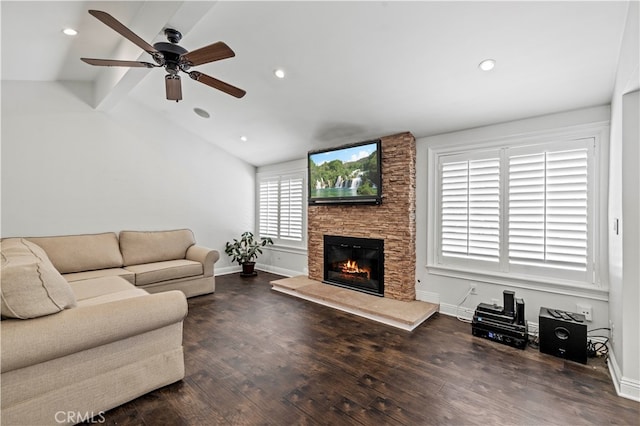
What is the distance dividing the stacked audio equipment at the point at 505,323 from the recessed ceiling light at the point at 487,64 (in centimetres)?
221

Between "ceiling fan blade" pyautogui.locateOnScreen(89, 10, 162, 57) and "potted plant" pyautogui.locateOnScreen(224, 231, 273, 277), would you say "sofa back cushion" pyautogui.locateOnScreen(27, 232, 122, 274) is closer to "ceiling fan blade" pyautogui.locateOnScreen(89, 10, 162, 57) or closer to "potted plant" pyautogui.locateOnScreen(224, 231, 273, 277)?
"potted plant" pyautogui.locateOnScreen(224, 231, 273, 277)

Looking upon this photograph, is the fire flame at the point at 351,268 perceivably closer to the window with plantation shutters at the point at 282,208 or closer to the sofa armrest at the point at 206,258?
the window with plantation shutters at the point at 282,208

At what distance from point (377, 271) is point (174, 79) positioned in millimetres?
3416

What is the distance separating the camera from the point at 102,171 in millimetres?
4633

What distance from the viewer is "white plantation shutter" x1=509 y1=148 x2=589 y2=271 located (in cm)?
287

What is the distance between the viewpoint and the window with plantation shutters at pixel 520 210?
113 inches

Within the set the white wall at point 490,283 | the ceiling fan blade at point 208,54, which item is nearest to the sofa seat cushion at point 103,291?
the ceiling fan blade at point 208,54

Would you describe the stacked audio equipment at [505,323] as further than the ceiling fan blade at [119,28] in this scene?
Yes

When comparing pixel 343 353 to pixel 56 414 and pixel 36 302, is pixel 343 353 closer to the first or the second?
pixel 56 414

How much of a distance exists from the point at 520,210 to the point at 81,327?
4.02 metres

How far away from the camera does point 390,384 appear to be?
221 centimetres

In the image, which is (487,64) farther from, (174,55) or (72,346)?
(72,346)

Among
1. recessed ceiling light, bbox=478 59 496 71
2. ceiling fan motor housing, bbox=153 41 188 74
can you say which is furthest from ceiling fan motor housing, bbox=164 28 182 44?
recessed ceiling light, bbox=478 59 496 71

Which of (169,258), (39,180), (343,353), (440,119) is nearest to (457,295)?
(343,353)
